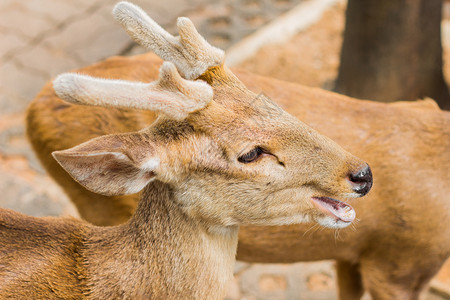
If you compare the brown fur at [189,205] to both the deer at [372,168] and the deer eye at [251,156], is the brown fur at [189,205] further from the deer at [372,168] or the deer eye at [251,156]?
the deer at [372,168]

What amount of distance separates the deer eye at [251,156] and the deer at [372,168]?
998mm

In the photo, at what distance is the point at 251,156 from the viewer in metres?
2.58

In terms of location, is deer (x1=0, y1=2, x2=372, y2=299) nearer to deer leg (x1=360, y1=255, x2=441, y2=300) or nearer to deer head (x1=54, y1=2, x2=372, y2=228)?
deer head (x1=54, y1=2, x2=372, y2=228)

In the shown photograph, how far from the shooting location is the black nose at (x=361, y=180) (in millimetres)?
2662

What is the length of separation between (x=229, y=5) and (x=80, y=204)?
495cm

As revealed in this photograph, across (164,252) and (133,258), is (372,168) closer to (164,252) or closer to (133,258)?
(164,252)

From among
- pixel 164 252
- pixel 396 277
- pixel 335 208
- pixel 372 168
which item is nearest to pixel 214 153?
pixel 164 252

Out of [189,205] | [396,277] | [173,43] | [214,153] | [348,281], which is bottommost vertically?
[348,281]

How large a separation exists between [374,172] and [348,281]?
106cm

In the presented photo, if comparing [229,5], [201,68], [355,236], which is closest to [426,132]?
[355,236]

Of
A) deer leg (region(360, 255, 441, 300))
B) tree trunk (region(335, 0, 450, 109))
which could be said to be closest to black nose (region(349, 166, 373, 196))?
deer leg (region(360, 255, 441, 300))

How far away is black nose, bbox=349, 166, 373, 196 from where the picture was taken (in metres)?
2.66

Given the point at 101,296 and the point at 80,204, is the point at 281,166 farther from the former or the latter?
the point at 80,204

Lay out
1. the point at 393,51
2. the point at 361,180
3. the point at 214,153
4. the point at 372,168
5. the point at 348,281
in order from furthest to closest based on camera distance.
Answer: the point at 393,51 < the point at 348,281 < the point at 372,168 < the point at 361,180 < the point at 214,153
